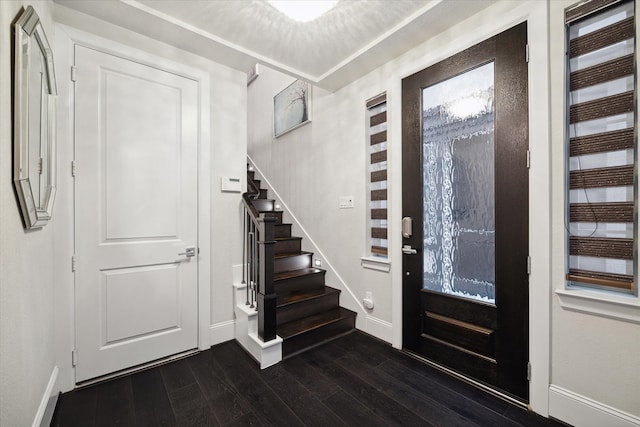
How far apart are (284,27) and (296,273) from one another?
7.31 ft

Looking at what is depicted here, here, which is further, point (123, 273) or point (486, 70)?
point (123, 273)

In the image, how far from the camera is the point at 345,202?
9.39ft

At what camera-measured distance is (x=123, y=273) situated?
6.61 feet

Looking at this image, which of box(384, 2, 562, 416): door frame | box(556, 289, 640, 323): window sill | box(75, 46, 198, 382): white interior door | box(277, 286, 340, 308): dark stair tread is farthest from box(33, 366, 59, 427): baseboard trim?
box(556, 289, 640, 323): window sill

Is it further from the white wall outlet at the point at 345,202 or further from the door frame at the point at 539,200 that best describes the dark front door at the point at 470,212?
the white wall outlet at the point at 345,202

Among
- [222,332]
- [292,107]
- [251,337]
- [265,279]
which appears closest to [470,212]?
[265,279]

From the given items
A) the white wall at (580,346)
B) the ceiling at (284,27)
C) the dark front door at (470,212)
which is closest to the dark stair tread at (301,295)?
the dark front door at (470,212)

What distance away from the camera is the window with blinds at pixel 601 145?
53.5 inches

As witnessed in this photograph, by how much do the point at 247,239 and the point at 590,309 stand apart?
7.96ft

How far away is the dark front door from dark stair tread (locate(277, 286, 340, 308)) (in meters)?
0.86

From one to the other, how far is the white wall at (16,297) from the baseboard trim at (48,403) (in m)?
0.02

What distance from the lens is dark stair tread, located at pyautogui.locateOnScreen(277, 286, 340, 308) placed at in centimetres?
253

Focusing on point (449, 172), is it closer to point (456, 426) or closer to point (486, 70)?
point (486, 70)

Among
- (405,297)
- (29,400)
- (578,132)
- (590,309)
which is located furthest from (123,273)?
(578,132)
